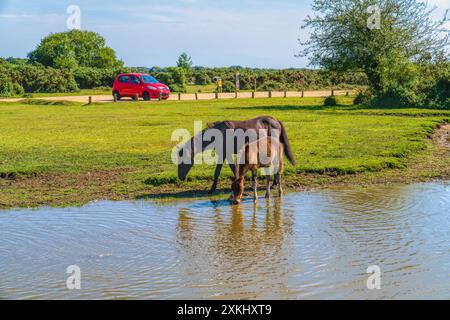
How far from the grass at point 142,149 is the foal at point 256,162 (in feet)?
4.17

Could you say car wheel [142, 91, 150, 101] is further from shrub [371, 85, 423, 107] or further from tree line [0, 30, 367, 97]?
shrub [371, 85, 423, 107]

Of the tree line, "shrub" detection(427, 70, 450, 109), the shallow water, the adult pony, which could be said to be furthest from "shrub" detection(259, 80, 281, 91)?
the shallow water

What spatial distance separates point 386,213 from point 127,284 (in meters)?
5.26

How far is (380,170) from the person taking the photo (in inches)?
607

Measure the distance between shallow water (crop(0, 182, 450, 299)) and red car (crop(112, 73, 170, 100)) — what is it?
30.3 metres

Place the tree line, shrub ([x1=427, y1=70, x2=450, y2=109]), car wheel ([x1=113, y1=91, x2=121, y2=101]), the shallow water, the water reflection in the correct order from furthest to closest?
the tree line, car wheel ([x1=113, y1=91, x2=121, y2=101]), shrub ([x1=427, y1=70, x2=450, y2=109]), the water reflection, the shallow water

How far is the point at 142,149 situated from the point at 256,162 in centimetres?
696

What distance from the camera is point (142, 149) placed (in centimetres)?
1861

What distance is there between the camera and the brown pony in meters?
12.1

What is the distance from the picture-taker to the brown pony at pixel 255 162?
12.1 m

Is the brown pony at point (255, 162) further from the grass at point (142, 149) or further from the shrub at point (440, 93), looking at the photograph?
the shrub at point (440, 93)

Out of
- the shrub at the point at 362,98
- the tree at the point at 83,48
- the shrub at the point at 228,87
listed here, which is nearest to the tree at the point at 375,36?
the shrub at the point at 362,98
